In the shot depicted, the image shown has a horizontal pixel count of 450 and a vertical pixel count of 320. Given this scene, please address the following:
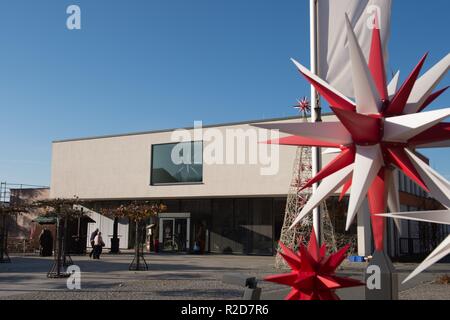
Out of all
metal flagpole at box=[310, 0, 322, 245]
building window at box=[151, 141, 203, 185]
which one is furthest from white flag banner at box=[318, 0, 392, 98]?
building window at box=[151, 141, 203, 185]

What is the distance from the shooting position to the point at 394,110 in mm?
6051

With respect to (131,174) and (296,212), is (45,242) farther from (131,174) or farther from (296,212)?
(296,212)

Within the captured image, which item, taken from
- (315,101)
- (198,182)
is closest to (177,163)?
(198,182)

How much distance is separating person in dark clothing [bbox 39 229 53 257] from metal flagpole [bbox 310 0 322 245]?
79.1 ft

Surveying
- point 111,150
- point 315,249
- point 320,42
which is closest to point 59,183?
point 111,150

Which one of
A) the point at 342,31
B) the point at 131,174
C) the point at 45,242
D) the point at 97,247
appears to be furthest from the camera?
the point at 131,174

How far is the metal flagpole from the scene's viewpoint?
9141 millimetres

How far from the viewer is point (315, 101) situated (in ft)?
30.7

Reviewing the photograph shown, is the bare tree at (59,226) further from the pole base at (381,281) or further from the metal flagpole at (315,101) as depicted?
the pole base at (381,281)

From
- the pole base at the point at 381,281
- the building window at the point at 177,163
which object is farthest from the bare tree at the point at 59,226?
the building window at the point at 177,163

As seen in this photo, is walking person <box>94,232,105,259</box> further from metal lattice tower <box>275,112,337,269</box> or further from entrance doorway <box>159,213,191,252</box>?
metal lattice tower <box>275,112,337,269</box>

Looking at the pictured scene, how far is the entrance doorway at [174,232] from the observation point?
36250 mm

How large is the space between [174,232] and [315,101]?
2862 centimetres
